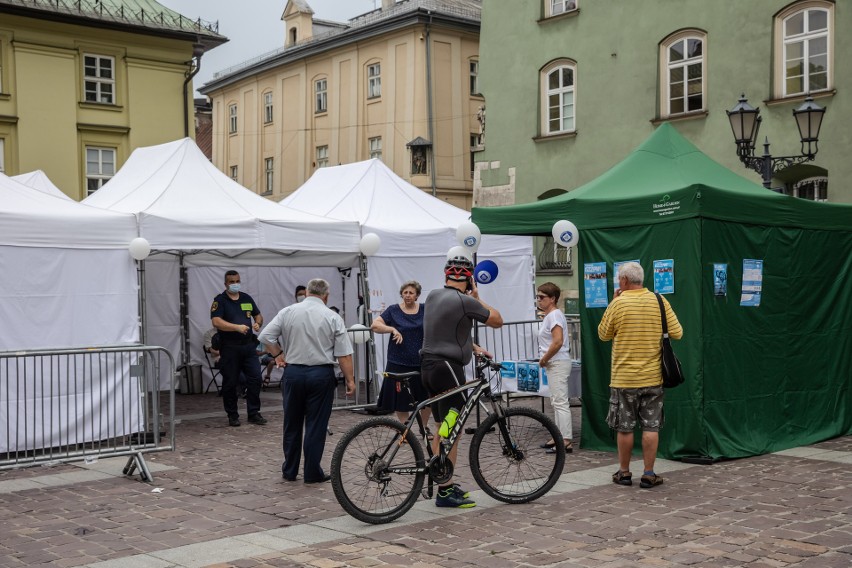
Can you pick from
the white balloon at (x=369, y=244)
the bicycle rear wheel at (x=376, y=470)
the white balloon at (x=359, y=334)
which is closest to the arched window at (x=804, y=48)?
the white balloon at (x=369, y=244)

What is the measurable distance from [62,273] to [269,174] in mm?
37079

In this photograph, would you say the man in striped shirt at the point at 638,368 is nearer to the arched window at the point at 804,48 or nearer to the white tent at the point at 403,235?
the white tent at the point at 403,235

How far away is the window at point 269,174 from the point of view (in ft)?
158

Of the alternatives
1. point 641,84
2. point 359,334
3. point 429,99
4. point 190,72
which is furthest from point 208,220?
point 429,99

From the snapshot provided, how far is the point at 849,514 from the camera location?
751 centimetres

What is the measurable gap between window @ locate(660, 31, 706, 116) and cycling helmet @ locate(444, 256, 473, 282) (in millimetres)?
18889

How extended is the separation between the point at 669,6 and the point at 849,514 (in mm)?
20888

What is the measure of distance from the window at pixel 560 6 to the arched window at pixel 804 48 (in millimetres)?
7016

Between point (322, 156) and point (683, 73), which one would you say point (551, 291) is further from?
point (322, 156)

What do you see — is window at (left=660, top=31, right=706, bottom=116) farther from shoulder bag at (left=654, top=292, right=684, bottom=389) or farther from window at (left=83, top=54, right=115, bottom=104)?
shoulder bag at (left=654, top=292, right=684, bottom=389)

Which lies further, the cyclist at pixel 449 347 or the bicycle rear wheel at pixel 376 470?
the cyclist at pixel 449 347

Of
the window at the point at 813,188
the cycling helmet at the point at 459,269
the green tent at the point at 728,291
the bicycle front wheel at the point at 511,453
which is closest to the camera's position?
the bicycle front wheel at the point at 511,453

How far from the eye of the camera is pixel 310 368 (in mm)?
9125

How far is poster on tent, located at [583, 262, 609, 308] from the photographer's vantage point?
10734 mm
